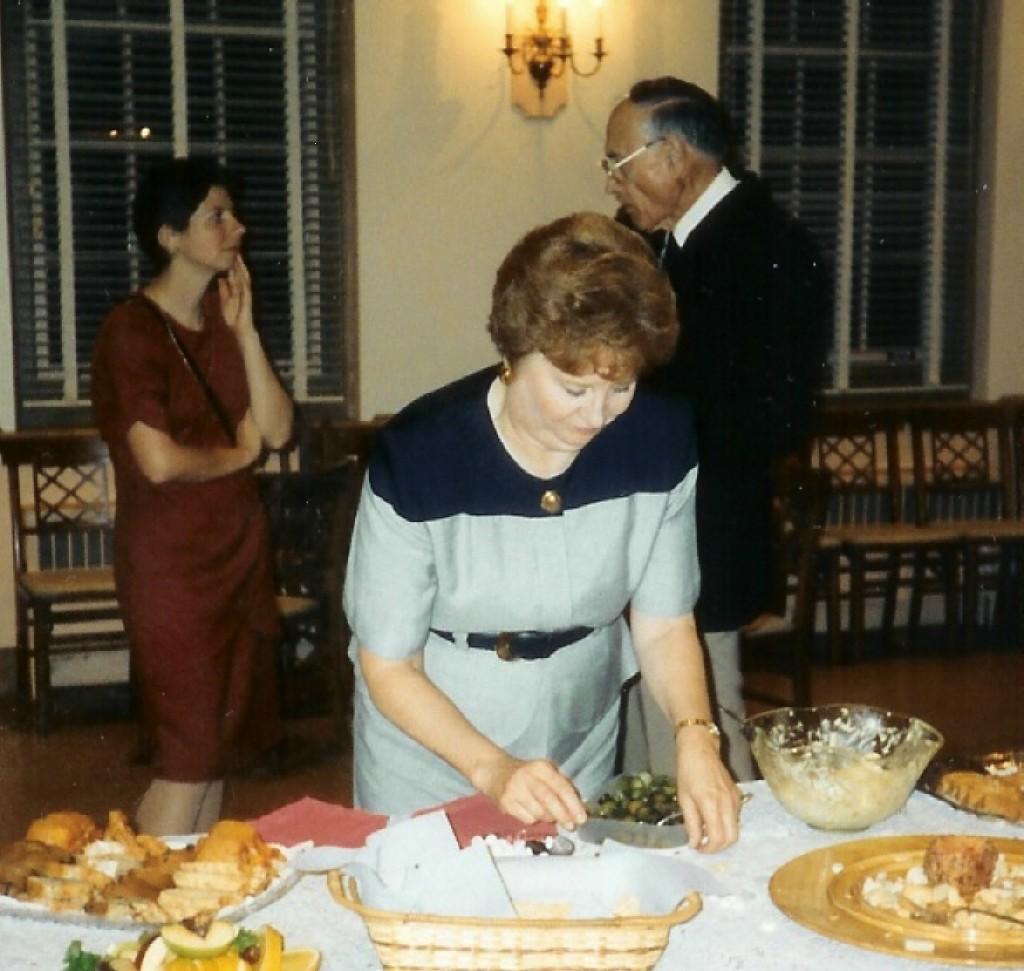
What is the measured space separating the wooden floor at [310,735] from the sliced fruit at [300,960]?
8.92 feet

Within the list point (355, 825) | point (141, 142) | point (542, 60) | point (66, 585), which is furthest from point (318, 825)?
point (542, 60)

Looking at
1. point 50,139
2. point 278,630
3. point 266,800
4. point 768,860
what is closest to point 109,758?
point 266,800

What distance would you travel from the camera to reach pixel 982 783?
1920 mm

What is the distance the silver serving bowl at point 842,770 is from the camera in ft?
5.94

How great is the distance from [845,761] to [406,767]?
0.60 metres

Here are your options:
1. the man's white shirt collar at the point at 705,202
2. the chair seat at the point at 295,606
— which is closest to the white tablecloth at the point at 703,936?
the man's white shirt collar at the point at 705,202

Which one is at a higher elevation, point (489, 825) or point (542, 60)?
point (542, 60)

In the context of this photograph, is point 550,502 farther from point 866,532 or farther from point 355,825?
point 866,532

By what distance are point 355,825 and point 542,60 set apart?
4313 millimetres

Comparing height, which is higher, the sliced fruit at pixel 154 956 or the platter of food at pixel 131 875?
the sliced fruit at pixel 154 956

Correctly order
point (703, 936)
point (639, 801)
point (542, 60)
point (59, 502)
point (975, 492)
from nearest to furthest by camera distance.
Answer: point (703, 936) < point (639, 801) < point (59, 502) < point (542, 60) < point (975, 492)

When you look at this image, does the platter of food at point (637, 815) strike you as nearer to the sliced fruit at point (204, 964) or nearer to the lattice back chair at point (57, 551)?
the sliced fruit at point (204, 964)

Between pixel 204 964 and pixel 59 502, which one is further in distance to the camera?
pixel 59 502

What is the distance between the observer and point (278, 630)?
3297mm
